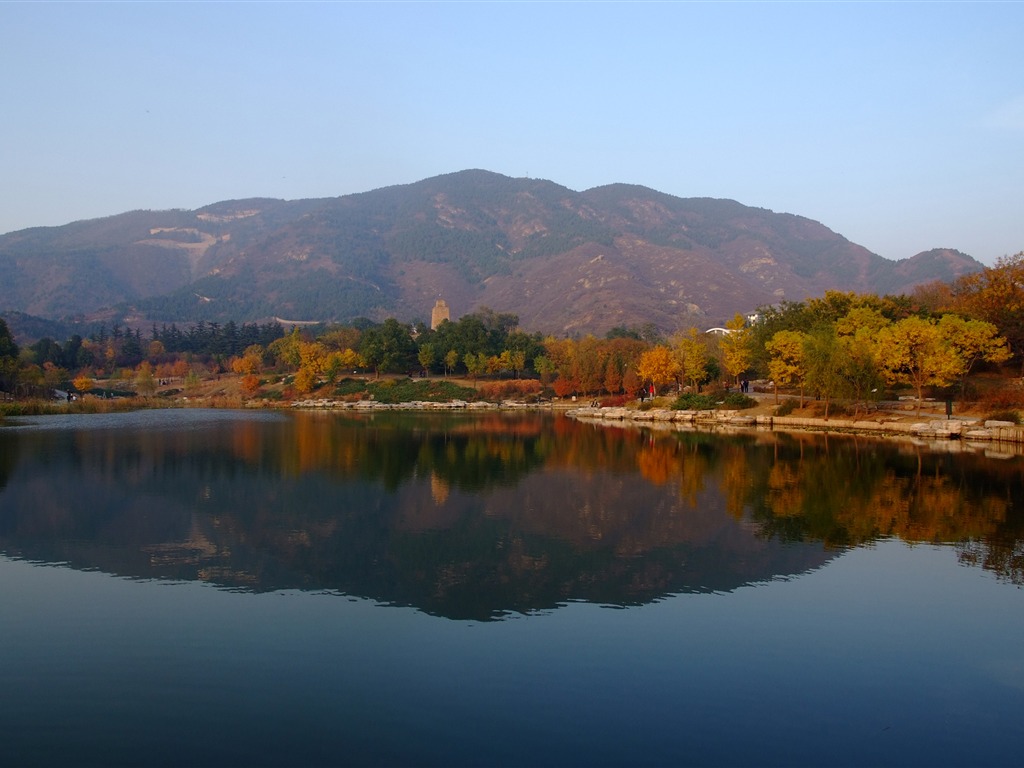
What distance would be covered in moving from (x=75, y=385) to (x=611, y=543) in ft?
246

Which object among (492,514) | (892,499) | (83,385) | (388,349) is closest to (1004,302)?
(892,499)

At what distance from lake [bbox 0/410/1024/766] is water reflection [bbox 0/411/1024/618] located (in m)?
0.11

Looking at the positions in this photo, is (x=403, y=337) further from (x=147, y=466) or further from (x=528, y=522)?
(x=528, y=522)

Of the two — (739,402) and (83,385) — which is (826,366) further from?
(83,385)

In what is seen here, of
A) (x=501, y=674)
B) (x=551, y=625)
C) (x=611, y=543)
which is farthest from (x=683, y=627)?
(x=611, y=543)

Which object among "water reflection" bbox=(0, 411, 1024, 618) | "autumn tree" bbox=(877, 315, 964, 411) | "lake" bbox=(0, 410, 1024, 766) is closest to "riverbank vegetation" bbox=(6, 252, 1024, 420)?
A: "autumn tree" bbox=(877, 315, 964, 411)

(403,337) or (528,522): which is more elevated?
(403,337)

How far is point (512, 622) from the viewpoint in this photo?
10.7 meters

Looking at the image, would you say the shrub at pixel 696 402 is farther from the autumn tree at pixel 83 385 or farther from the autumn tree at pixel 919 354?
the autumn tree at pixel 83 385

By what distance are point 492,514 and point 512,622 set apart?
7.18 m

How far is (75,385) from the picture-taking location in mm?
76438

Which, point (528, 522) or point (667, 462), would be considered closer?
point (528, 522)

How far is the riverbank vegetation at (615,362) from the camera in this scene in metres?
39.4

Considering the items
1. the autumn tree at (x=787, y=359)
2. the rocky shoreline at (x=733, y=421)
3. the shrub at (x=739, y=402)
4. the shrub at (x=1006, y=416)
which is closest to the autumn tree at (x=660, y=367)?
the rocky shoreline at (x=733, y=421)
